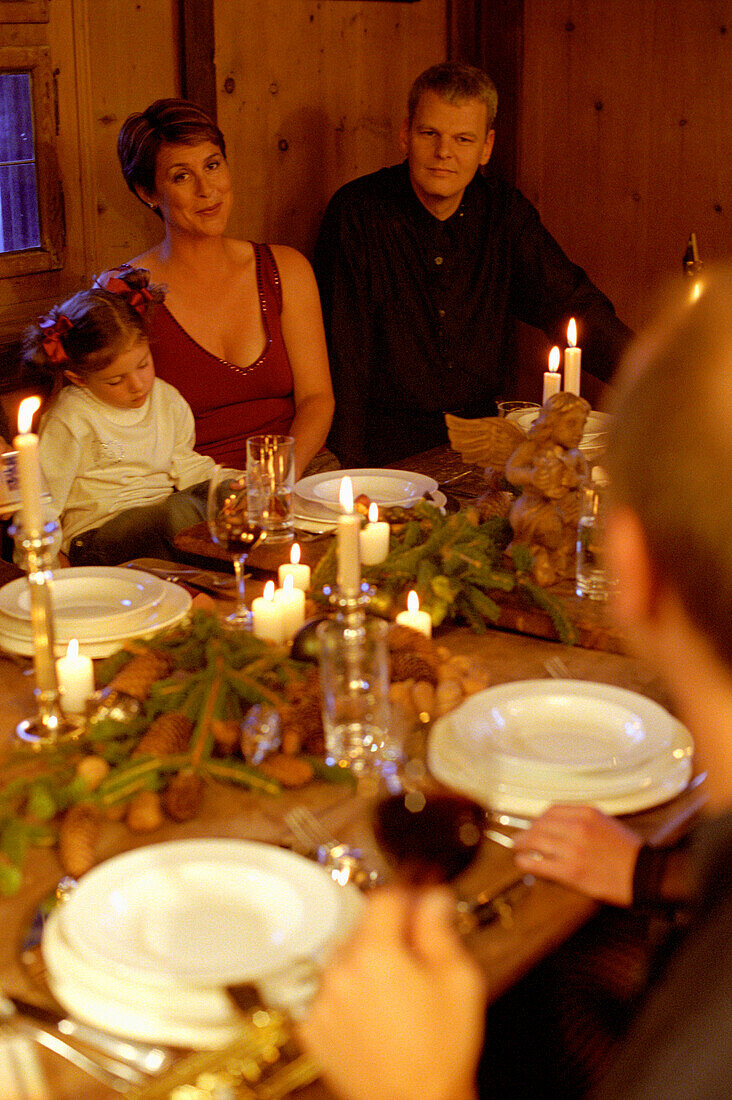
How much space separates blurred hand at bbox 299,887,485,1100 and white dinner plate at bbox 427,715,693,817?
0.41 metres

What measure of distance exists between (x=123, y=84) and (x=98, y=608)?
2.12 meters

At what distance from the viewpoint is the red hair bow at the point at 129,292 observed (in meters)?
2.74

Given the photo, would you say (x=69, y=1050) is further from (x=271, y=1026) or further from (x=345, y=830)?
(x=345, y=830)

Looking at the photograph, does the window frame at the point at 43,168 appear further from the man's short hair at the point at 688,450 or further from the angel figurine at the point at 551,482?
the man's short hair at the point at 688,450

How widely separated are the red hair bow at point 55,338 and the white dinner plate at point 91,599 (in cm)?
94

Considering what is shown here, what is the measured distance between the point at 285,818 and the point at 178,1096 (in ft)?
1.26

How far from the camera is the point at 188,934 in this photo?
0.98 m

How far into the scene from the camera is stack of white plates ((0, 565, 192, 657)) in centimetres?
162

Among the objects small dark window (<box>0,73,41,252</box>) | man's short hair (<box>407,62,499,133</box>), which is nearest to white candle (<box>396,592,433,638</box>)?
small dark window (<box>0,73,41,252</box>)

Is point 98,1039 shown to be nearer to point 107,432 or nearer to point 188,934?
point 188,934

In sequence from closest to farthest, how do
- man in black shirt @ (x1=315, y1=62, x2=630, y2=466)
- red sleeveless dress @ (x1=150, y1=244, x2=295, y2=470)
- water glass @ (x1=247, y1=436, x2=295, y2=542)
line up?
1. water glass @ (x1=247, y1=436, x2=295, y2=542)
2. red sleeveless dress @ (x1=150, y1=244, x2=295, y2=470)
3. man in black shirt @ (x1=315, y1=62, x2=630, y2=466)

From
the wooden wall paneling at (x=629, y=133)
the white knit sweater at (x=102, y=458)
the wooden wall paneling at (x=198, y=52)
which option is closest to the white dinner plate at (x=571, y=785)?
the white knit sweater at (x=102, y=458)

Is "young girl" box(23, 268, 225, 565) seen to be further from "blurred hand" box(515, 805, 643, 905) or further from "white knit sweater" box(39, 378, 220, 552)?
"blurred hand" box(515, 805, 643, 905)

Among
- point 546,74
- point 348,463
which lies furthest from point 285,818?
point 546,74
